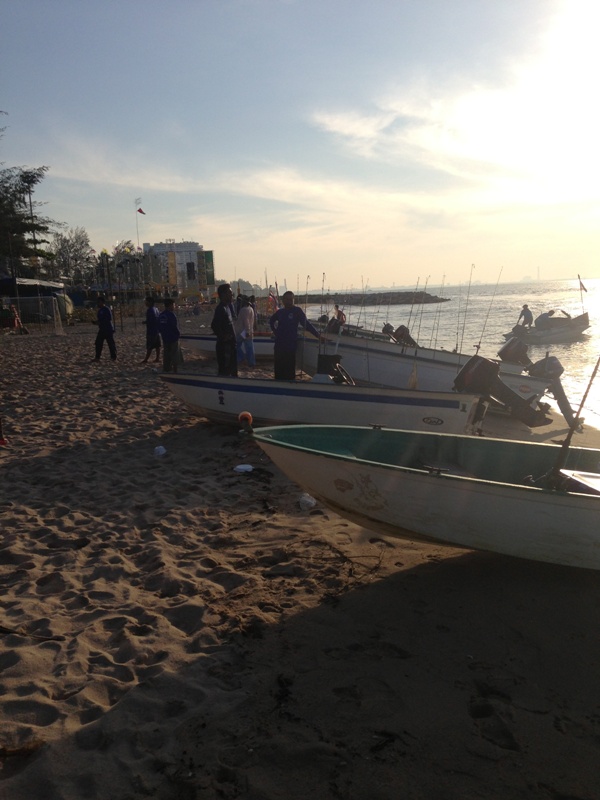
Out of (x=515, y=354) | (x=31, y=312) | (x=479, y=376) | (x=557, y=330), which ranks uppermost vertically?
(x=479, y=376)

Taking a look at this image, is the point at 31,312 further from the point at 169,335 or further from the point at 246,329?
the point at 169,335

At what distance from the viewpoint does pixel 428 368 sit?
41.7 feet

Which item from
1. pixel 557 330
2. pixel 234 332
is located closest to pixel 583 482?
pixel 234 332

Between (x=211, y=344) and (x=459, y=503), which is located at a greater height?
(x=459, y=503)

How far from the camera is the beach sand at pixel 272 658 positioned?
2.62 meters

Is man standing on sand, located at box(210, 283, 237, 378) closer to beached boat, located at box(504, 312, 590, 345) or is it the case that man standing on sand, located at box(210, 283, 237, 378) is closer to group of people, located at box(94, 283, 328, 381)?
group of people, located at box(94, 283, 328, 381)

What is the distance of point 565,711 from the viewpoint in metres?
3.10

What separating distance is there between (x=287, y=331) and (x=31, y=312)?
2382 cm

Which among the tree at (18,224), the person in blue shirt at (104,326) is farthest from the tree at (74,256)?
the person in blue shirt at (104,326)

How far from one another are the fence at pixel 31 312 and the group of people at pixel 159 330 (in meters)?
12.1

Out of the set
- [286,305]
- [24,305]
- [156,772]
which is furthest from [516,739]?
[24,305]

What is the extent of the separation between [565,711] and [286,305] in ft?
24.6

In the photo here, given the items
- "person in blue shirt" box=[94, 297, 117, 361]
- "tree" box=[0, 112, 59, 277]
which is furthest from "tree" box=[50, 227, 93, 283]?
"person in blue shirt" box=[94, 297, 117, 361]

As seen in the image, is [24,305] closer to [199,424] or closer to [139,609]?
[199,424]
